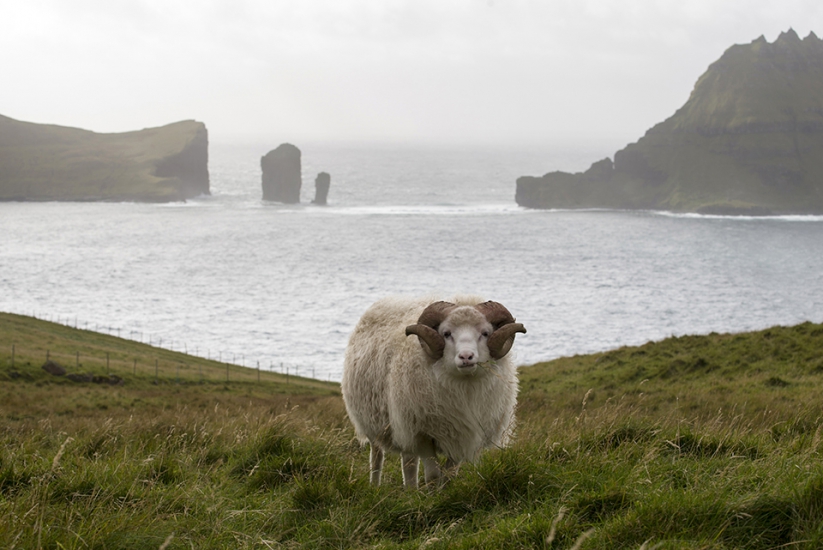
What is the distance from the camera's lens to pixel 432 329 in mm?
7125

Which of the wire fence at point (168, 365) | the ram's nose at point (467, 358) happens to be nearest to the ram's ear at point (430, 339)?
the ram's nose at point (467, 358)

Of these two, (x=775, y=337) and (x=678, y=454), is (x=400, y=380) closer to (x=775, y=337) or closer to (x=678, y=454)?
(x=678, y=454)

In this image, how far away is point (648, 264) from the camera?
110 metres

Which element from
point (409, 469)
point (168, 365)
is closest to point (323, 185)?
point (168, 365)

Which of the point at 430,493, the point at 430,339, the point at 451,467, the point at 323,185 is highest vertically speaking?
the point at 323,185

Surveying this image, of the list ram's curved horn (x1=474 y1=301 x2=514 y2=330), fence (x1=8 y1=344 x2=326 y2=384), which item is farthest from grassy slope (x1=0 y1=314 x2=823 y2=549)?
fence (x1=8 y1=344 x2=326 y2=384)

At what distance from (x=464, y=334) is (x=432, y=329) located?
0.36 meters

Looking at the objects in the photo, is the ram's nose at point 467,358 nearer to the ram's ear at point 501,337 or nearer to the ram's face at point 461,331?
the ram's face at point 461,331

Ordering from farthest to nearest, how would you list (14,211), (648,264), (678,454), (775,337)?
(14,211)
(648,264)
(775,337)
(678,454)

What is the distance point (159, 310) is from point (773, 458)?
3070 inches

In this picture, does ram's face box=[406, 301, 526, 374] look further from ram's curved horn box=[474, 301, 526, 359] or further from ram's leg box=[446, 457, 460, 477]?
ram's leg box=[446, 457, 460, 477]

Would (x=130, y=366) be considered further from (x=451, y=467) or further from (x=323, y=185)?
(x=323, y=185)

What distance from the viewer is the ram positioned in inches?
281

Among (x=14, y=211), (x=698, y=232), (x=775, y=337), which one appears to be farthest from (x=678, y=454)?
(x=14, y=211)
